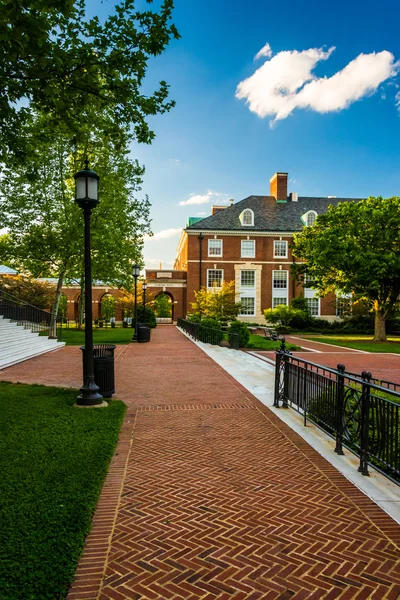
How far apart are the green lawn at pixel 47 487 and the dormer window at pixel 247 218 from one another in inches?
1566

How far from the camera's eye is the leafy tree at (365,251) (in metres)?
26.6

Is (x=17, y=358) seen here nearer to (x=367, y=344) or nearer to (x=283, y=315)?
(x=367, y=344)

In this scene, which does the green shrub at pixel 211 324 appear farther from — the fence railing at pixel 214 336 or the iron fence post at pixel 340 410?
the iron fence post at pixel 340 410

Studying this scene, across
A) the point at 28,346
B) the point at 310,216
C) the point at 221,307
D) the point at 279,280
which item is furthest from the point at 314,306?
the point at 28,346

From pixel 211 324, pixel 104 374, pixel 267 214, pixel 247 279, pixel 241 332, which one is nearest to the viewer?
pixel 104 374

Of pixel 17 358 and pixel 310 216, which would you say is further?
pixel 310 216

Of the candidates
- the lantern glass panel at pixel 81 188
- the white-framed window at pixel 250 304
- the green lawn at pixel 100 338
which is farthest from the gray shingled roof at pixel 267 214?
the lantern glass panel at pixel 81 188

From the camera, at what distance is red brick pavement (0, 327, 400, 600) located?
2.87 m

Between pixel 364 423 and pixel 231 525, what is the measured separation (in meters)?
2.05

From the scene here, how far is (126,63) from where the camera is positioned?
7.11m

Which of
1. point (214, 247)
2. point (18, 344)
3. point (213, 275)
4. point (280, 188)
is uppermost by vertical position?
point (280, 188)

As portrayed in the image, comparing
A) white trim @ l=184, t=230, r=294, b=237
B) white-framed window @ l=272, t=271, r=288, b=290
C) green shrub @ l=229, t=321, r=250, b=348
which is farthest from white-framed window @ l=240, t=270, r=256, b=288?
green shrub @ l=229, t=321, r=250, b=348

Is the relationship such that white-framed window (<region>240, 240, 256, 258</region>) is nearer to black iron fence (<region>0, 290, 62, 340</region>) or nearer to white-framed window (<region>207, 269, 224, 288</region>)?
white-framed window (<region>207, 269, 224, 288</region>)

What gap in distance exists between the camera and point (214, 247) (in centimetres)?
4531
